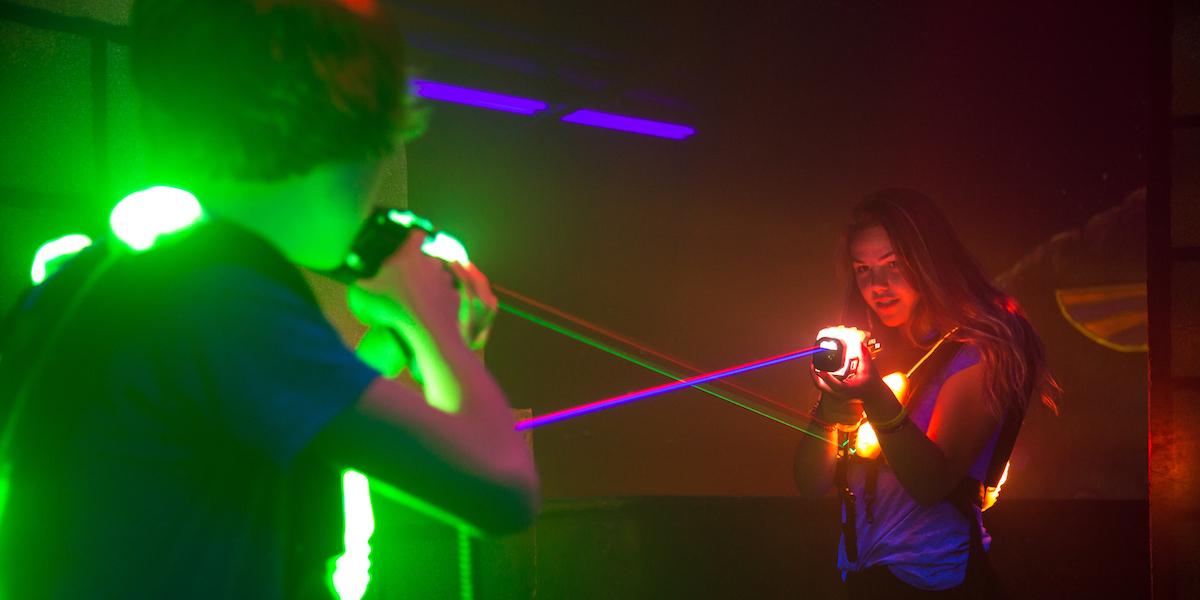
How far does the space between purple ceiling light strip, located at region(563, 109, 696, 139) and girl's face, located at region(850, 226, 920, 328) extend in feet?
11.1

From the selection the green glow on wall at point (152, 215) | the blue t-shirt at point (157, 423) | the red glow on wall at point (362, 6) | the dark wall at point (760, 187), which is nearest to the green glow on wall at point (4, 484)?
A: the blue t-shirt at point (157, 423)

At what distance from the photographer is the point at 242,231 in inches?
36.2

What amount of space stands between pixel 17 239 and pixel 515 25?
3.36m

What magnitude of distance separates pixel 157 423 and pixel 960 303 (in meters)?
2.37

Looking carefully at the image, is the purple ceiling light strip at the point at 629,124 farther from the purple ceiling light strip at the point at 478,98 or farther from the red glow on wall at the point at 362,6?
the red glow on wall at the point at 362,6

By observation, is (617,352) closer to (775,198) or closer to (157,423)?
(775,198)

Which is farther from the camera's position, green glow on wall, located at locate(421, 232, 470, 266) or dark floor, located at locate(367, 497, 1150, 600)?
dark floor, located at locate(367, 497, 1150, 600)

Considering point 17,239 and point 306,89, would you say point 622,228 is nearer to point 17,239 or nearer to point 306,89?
point 17,239

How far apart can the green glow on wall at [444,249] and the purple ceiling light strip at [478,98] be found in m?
4.32

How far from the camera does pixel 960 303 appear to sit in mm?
2699

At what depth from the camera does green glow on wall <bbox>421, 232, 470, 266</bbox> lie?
3.50ft

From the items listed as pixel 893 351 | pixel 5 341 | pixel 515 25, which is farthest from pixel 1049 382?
pixel 515 25

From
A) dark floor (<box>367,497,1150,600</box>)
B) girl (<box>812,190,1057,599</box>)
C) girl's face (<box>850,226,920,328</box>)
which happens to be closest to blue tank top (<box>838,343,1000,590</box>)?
girl (<box>812,190,1057,599</box>)

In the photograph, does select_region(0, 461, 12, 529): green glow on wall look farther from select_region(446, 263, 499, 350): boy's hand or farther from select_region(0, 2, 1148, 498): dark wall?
select_region(0, 2, 1148, 498): dark wall
